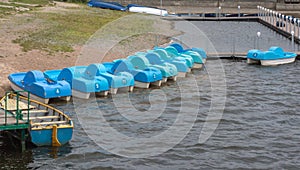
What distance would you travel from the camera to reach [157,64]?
4609cm

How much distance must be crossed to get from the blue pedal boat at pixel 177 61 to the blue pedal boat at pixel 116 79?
21.4 feet

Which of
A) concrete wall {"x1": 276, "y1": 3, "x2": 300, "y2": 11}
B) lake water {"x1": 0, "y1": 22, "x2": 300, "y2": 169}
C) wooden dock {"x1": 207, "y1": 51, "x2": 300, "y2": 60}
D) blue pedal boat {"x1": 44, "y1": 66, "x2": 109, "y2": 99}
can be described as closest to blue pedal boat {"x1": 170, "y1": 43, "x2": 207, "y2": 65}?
lake water {"x1": 0, "y1": 22, "x2": 300, "y2": 169}

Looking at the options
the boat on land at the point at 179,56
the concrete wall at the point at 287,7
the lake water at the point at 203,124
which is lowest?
the lake water at the point at 203,124

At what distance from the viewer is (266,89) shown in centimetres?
4428

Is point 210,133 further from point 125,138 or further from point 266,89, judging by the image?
point 266,89

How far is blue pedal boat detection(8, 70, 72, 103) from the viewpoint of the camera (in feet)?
118

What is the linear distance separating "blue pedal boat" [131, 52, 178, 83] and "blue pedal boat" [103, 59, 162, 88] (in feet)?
3.60

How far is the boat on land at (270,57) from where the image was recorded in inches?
2132

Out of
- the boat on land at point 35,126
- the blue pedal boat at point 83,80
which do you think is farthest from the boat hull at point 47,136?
the blue pedal boat at point 83,80

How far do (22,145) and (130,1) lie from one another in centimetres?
8313

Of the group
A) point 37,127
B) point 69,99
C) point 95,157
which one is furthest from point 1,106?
point 69,99

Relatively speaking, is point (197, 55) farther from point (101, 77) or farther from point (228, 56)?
point (101, 77)

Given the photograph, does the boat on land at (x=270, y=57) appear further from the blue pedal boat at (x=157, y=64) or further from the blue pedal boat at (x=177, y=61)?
the blue pedal boat at (x=157, y=64)

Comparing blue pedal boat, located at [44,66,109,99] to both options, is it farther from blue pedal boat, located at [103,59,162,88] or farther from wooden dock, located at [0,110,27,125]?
wooden dock, located at [0,110,27,125]
